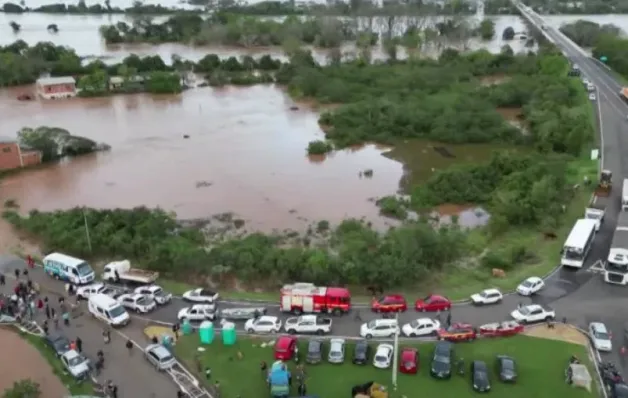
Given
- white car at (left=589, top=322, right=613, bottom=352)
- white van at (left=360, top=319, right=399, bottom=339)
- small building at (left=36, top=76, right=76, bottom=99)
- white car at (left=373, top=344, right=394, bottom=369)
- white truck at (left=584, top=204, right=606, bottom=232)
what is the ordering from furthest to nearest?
small building at (left=36, top=76, right=76, bottom=99) < white truck at (left=584, top=204, right=606, bottom=232) < white van at (left=360, top=319, right=399, bottom=339) < white car at (left=589, top=322, right=613, bottom=352) < white car at (left=373, top=344, right=394, bottom=369)

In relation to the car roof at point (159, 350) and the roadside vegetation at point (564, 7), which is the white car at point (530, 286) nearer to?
the car roof at point (159, 350)

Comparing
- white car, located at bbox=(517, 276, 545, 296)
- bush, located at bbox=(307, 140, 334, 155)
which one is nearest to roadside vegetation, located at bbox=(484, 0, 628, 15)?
bush, located at bbox=(307, 140, 334, 155)

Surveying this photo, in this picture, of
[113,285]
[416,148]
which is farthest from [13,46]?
[113,285]

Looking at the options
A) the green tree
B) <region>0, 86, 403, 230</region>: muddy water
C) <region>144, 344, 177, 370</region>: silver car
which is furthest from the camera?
<region>0, 86, 403, 230</region>: muddy water

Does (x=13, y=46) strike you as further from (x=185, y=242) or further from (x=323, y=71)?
(x=185, y=242)

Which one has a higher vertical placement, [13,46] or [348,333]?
[13,46]

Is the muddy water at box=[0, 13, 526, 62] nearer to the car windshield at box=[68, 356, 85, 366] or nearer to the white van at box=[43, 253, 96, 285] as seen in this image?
the white van at box=[43, 253, 96, 285]
